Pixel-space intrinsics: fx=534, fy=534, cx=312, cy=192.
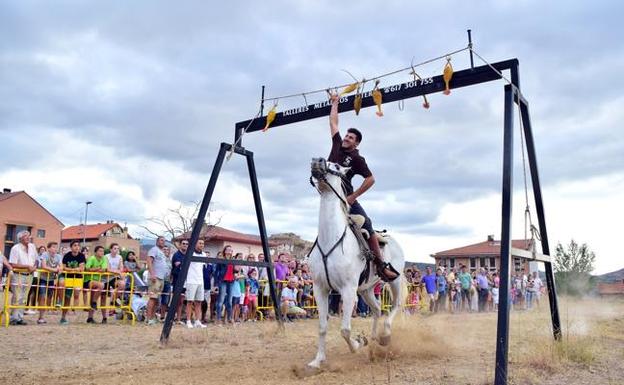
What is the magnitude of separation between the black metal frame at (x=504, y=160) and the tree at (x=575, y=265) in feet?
132

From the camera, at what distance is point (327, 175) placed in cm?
721

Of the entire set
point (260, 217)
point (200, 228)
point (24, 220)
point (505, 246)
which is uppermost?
point (24, 220)

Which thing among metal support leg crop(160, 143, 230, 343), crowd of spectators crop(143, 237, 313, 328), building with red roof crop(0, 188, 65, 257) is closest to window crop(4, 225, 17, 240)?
building with red roof crop(0, 188, 65, 257)

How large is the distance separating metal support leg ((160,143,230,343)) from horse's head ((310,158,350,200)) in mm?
2948

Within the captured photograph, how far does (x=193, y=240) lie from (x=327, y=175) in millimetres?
3300

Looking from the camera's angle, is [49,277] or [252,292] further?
[252,292]

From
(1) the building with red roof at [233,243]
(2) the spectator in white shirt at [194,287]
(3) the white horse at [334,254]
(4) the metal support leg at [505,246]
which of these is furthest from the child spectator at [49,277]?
(1) the building with red roof at [233,243]

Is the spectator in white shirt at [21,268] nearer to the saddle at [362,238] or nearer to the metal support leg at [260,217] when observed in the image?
the metal support leg at [260,217]

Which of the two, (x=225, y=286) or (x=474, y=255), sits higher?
(x=474, y=255)

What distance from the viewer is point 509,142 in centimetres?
659

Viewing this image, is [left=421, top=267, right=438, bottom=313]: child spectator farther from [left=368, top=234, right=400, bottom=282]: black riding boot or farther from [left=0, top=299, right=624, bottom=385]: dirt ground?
[left=368, top=234, right=400, bottom=282]: black riding boot

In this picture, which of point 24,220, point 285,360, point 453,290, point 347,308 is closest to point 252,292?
point 285,360

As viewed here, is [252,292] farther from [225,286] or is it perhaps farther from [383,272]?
[383,272]

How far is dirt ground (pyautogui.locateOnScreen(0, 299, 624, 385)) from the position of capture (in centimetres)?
620
